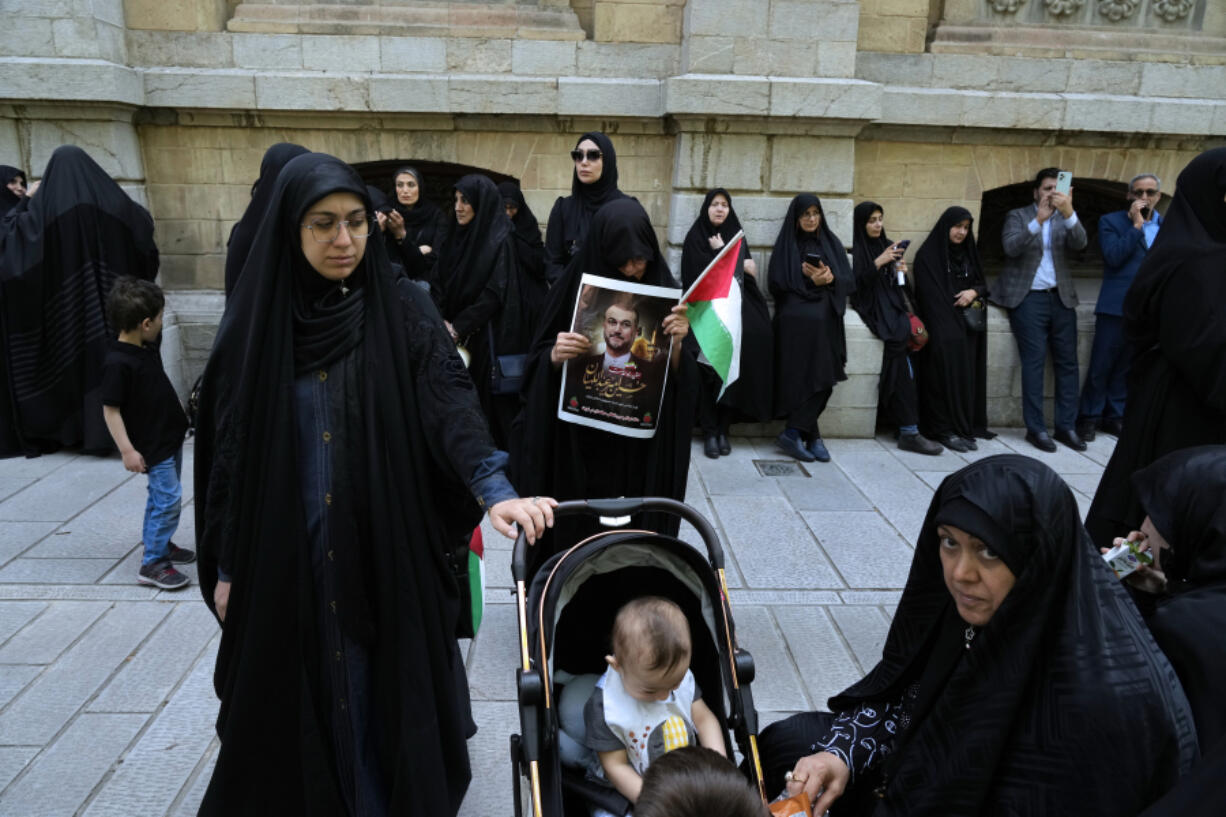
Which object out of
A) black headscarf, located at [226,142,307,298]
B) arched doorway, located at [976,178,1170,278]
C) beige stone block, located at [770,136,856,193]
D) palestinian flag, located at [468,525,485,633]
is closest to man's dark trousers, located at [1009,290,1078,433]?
arched doorway, located at [976,178,1170,278]

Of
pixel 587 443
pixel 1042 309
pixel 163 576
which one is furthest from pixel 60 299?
pixel 1042 309

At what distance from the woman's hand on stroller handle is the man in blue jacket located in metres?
6.99

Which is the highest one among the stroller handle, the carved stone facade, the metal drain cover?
the carved stone facade

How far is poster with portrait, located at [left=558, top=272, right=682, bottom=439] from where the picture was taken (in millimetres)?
3664

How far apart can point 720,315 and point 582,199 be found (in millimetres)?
3342

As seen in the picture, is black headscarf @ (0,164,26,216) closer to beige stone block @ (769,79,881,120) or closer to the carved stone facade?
the carved stone facade

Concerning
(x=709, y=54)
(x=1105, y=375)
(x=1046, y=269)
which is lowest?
(x=1105, y=375)

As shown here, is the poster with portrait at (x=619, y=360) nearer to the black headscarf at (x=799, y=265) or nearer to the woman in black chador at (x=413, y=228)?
the woman in black chador at (x=413, y=228)

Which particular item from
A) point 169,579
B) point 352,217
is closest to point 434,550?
point 352,217

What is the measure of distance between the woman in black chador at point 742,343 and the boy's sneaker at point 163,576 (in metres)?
4.16

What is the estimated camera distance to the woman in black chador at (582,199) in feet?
20.7

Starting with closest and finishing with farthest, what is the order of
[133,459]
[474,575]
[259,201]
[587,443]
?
[259,201]
[474,575]
[587,443]
[133,459]

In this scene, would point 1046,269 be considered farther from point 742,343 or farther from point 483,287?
point 483,287

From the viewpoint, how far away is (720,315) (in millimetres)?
3549
